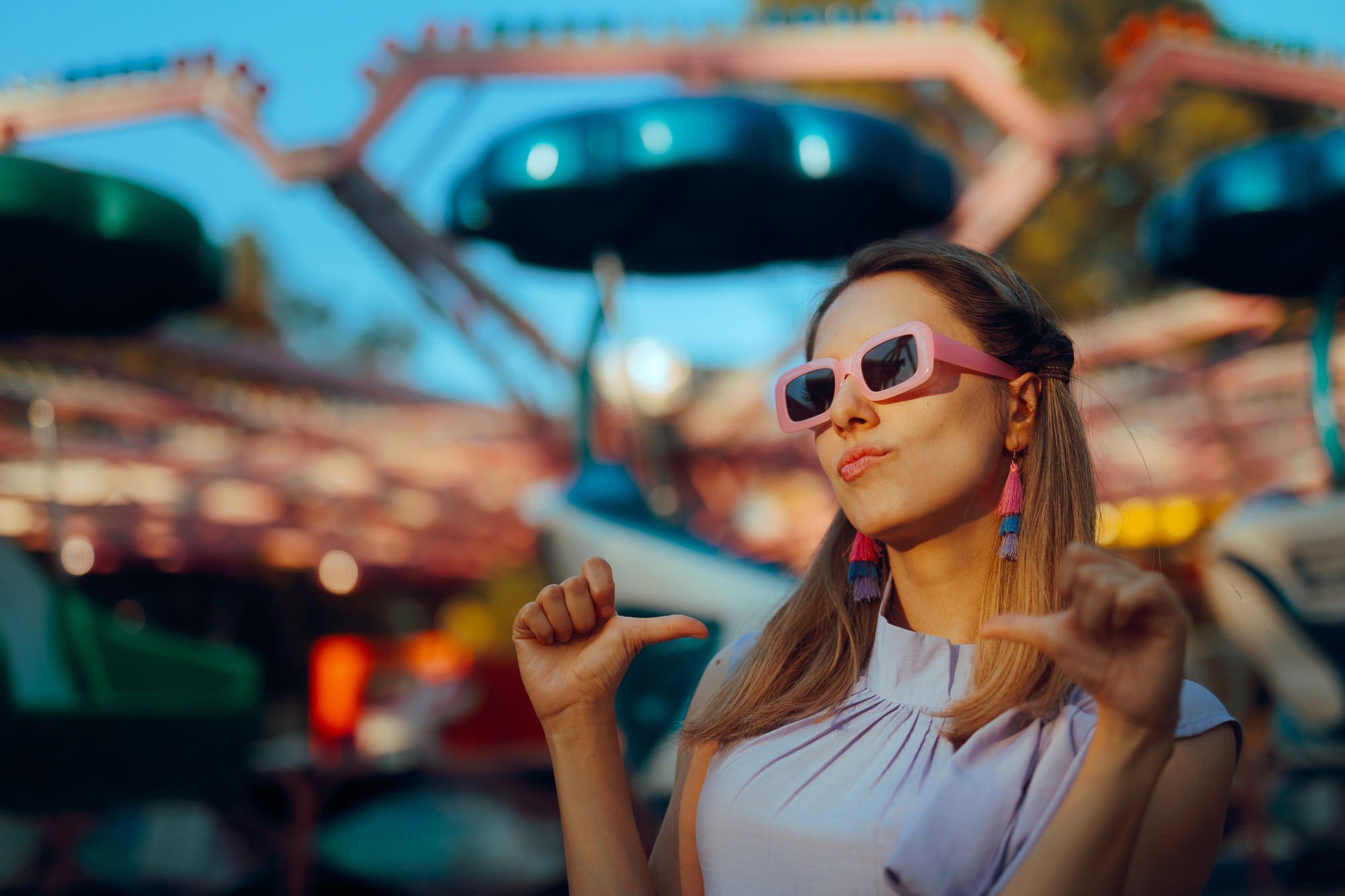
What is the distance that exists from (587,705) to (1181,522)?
7.58 meters

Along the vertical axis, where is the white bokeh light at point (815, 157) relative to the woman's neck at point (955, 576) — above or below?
above

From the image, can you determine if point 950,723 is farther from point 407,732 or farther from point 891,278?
point 407,732

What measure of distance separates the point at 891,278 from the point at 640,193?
8.66 ft

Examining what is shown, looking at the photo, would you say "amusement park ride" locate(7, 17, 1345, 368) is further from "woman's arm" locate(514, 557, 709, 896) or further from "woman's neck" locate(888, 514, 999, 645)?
"woman's arm" locate(514, 557, 709, 896)

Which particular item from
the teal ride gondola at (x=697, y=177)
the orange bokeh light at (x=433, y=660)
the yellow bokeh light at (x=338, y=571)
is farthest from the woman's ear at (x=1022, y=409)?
the yellow bokeh light at (x=338, y=571)

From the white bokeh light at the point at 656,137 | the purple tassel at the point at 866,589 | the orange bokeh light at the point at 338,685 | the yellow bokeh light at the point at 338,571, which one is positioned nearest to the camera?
the purple tassel at the point at 866,589

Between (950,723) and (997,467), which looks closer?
(950,723)

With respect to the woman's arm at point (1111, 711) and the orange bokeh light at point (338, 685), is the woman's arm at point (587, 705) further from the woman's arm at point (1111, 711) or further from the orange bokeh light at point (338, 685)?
the orange bokeh light at point (338, 685)

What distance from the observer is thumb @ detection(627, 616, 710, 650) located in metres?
1.10

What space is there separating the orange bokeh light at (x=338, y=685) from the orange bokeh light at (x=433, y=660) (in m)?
2.14

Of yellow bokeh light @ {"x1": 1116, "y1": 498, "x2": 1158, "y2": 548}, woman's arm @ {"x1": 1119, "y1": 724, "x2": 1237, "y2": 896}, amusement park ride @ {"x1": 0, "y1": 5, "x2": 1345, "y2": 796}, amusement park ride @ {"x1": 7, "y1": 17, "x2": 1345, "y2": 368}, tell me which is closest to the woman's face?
woman's arm @ {"x1": 1119, "y1": 724, "x2": 1237, "y2": 896}

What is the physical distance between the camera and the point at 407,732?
21.2 feet

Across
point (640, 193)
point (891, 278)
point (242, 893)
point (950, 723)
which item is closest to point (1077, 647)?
point (950, 723)

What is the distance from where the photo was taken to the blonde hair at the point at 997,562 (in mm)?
1196
